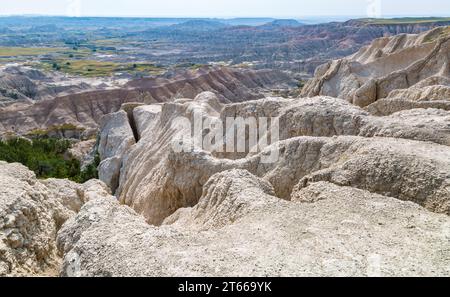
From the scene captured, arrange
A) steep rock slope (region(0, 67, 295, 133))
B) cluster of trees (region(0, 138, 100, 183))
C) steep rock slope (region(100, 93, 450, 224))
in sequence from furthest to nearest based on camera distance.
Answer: steep rock slope (region(0, 67, 295, 133)) < cluster of trees (region(0, 138, 100, 183)) < steep rock slope (region(100, 93, 450, 224))

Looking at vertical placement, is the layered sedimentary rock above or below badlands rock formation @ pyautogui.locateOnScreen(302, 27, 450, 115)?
below

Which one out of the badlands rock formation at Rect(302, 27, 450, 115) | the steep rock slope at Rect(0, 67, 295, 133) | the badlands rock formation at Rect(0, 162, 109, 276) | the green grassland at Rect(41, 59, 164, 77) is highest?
the badlands rock formation at Rect(302, 27, 450, 115)

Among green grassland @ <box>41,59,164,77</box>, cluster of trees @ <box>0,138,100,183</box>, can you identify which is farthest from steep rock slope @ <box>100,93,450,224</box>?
green grassland @ <box>41,59,164,77</box>

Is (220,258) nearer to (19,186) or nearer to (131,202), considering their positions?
(19,186)

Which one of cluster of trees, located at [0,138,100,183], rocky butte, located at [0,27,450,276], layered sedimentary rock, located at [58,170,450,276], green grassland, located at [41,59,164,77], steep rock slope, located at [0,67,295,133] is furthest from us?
green grassland, located at [41,59,164,77]

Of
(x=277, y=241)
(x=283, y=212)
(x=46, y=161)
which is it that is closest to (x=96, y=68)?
(x=46, y=161)

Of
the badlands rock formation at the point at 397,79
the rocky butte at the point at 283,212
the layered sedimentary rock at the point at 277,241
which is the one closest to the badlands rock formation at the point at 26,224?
the rocky butte at the point at 283,212

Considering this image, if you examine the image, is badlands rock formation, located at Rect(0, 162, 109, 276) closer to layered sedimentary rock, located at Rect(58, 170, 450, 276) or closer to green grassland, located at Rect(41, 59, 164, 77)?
layered sedimentary rock, located at Rect(58, 170, 450, 276)
